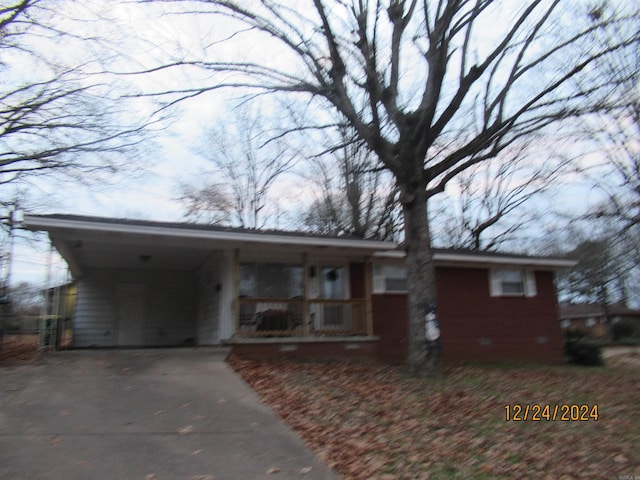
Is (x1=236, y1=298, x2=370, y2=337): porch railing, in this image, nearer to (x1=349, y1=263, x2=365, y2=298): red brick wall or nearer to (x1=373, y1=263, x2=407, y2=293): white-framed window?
(x1=349, y1=263, x2=365, y2=298): red brick wall

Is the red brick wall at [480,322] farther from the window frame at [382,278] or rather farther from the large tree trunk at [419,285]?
the large tree trunk at [419,285]

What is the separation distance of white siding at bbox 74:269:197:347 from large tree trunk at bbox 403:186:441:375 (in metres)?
8.31

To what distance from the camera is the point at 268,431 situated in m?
6.07

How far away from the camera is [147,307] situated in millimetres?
15586

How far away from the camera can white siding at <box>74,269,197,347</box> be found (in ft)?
49.3

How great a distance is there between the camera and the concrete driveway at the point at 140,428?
482 cm

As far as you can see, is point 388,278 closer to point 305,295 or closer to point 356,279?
point 356,279

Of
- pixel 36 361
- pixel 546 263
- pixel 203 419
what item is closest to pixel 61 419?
pixel 203 419

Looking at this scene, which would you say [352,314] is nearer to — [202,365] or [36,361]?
[202,365]

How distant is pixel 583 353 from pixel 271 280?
403 inches

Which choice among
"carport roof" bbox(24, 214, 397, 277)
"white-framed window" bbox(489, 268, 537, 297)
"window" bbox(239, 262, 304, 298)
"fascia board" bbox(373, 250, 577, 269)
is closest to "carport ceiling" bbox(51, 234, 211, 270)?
"carport roof" bbox(24, 214, 397, 277)

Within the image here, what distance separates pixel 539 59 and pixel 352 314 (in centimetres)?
742
